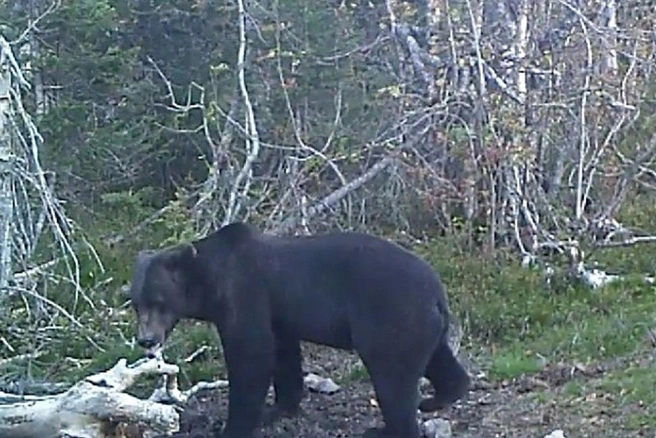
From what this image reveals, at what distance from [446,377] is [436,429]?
26 cm

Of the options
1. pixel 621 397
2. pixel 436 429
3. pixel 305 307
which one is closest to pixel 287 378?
pixel 305 307

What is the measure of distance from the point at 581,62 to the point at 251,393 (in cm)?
426

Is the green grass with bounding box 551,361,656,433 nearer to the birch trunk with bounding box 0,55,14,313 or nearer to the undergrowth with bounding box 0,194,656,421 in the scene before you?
the undergrowth with bounding box 0,194,656,421

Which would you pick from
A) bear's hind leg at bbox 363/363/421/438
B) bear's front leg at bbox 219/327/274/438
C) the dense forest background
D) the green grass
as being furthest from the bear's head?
the green grass

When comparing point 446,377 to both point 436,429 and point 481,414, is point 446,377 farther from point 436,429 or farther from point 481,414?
point 481,414

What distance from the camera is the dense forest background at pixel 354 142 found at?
29.2ft

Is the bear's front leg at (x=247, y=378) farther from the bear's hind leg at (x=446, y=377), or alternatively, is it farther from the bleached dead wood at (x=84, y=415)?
the bear's hind leg at (x=446, y=377)

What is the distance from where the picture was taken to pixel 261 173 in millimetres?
10578

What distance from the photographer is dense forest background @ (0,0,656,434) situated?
29.2 feet

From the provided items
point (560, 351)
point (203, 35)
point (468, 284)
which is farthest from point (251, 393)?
point (203, 35)

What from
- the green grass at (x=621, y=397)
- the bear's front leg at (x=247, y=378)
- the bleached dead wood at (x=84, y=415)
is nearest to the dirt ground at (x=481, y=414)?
the green grass at (x=621, y=397)

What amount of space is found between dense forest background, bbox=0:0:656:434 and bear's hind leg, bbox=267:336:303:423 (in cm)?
136

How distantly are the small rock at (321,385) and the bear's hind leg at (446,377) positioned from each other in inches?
33.9

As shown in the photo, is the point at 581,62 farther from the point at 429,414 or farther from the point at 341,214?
the point at 429,414
